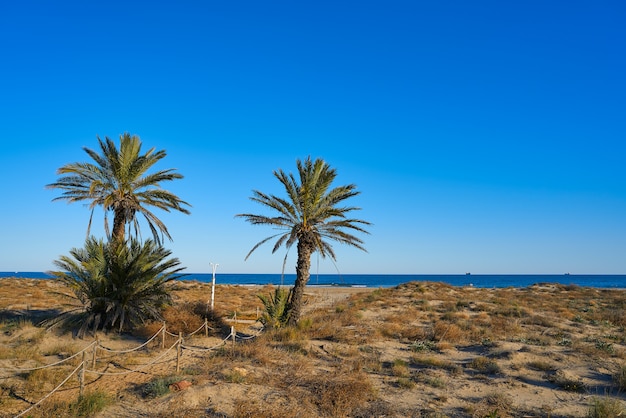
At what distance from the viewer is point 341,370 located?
1081cm

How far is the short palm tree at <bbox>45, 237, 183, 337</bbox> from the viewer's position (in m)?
13.9

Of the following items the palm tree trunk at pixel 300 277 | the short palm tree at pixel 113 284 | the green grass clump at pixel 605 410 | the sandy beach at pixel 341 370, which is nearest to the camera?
the green grass clump at pixel 605 410

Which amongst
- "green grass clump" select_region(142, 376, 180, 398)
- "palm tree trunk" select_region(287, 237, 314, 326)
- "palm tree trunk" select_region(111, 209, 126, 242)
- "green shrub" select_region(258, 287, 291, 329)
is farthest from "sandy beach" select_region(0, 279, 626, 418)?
"palm tree trunk" select_region(111, 209, 126, 242)

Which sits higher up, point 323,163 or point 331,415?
point 323,163

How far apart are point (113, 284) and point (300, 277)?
6.98 metres

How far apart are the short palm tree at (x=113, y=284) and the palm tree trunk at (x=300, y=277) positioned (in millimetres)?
4971

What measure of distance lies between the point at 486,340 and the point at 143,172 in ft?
51.5

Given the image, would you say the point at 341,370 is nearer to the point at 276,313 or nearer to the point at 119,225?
the point at 276,313

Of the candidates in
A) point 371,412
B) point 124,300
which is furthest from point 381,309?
point 371,412

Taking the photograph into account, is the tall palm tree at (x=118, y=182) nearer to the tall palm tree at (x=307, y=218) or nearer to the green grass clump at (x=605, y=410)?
the tall palm tree at (x=307, y=218)

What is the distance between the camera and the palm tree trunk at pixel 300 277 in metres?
16.5

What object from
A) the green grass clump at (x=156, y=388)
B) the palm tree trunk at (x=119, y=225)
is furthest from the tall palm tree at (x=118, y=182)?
the green grass clump at (x=156, y=388)

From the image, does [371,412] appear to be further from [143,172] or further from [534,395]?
[143,172]

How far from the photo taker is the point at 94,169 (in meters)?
16.8
